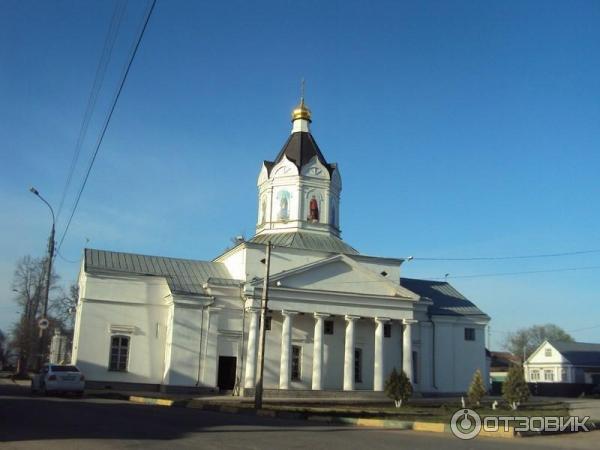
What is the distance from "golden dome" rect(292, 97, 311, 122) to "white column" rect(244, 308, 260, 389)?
15.1 meters

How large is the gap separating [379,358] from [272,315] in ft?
22.2

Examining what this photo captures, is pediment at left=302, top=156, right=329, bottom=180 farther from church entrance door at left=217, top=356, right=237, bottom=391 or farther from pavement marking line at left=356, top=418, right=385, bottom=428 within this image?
pavement marking line at left=356, top=418, right=385, bottom=428

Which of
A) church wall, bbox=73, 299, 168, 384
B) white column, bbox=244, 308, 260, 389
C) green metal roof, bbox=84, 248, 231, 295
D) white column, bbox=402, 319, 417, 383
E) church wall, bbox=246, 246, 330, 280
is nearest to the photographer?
white column, bbox=244, 308, 260, 389

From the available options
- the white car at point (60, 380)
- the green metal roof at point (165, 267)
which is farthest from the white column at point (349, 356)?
the white car at point (60, 380)

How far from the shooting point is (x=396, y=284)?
37.9 metres

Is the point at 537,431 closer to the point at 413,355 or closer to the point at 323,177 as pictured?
the point at 413,355

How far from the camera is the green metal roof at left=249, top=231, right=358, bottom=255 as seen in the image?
38812 mm

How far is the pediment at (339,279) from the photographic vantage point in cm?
3566

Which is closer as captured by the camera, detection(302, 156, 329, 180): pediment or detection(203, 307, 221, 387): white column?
detection(203, 307, 221, 387): white column

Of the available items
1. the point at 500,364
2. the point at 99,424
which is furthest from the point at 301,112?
the point at 500,364

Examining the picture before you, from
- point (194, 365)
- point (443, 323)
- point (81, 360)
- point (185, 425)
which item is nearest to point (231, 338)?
point (194, 365)

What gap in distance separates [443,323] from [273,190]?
14600 mm

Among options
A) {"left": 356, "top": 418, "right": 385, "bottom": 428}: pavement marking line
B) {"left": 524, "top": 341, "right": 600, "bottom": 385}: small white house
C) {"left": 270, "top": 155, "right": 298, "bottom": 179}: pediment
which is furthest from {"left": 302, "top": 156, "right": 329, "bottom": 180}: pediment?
{"left": 524, "top": 341, "right": 600, "bottom": 385}: small white house

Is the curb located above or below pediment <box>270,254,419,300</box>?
below
